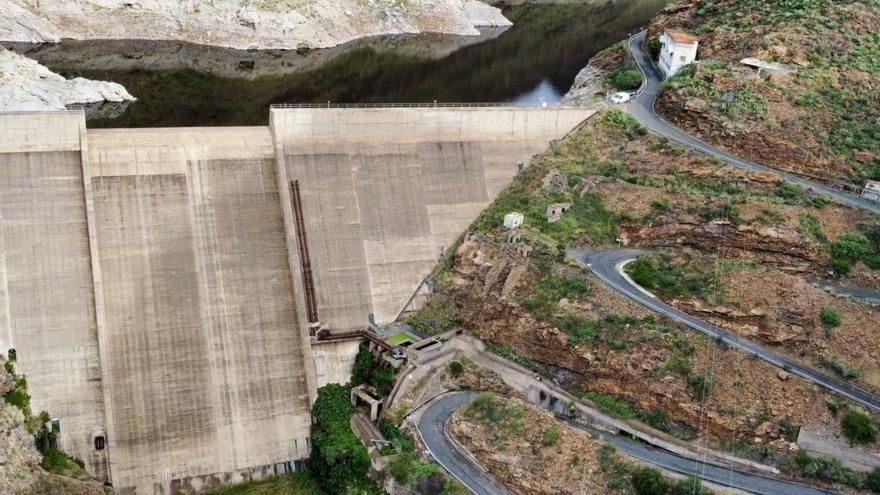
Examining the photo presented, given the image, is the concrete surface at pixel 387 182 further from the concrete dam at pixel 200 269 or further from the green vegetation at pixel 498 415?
the green vegetation at pixel 498 415

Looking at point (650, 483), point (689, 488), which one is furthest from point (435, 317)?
point (689, 488)

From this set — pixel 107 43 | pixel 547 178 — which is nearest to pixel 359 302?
pixel 547 178

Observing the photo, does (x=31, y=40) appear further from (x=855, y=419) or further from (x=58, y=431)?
(x=855, y=419)

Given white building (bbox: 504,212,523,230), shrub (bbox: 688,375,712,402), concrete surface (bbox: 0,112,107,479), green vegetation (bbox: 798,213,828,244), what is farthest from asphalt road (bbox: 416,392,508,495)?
green vegetation (bbox: 798,213,828,244)

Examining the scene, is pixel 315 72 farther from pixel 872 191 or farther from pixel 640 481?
pixel 640 481

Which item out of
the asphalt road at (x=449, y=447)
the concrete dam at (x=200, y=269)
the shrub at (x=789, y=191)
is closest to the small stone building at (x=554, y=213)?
the concrete dam at (x=200, y=269)

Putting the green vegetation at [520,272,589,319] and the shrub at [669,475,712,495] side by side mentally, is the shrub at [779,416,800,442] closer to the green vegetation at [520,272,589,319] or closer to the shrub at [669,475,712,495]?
the shrub at [669,475,712,495]
